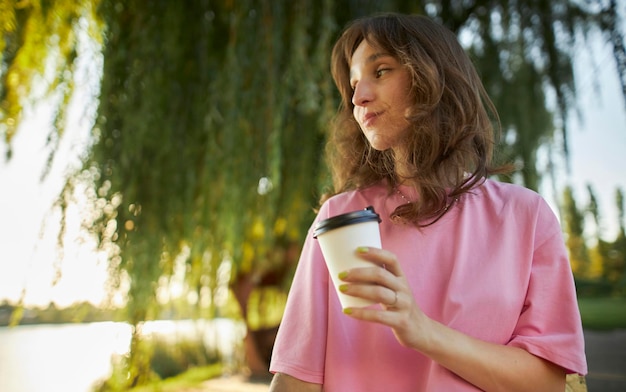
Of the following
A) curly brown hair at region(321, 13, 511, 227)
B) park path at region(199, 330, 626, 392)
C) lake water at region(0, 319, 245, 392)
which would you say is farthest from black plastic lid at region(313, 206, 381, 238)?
park path at region(199, 330, 626, 392)

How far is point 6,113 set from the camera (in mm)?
2197

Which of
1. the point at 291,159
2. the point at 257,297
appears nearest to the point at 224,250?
the point at 291,159

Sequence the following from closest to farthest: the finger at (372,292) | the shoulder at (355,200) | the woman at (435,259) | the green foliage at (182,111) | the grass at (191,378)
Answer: the finger at (372,292)
the woman at (435,259)
the shoulder at (355,200)
the green foliage at (182,111)
the grass at (191,378)

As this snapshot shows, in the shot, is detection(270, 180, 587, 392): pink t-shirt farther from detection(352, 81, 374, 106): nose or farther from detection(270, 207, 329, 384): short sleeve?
detection(352, 81, 374, 106): nose

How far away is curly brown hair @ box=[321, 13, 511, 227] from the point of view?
940 mm

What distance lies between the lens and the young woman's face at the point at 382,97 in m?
0.96

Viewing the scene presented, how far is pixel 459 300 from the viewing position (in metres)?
0.85

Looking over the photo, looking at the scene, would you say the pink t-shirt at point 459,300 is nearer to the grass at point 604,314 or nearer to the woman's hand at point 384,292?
the woman's hand at point 384,292

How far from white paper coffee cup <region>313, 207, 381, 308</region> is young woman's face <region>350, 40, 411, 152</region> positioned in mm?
305

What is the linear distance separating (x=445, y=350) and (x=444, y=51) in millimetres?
583

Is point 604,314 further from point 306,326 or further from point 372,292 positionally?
point 372,292

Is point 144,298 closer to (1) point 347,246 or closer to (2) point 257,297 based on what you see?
(1) point 347,246

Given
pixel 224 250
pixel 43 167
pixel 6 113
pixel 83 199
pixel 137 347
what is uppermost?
pixel 6 113

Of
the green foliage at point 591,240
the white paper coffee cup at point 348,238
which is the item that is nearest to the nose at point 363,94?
the white paper coffee cup at point 348,238
